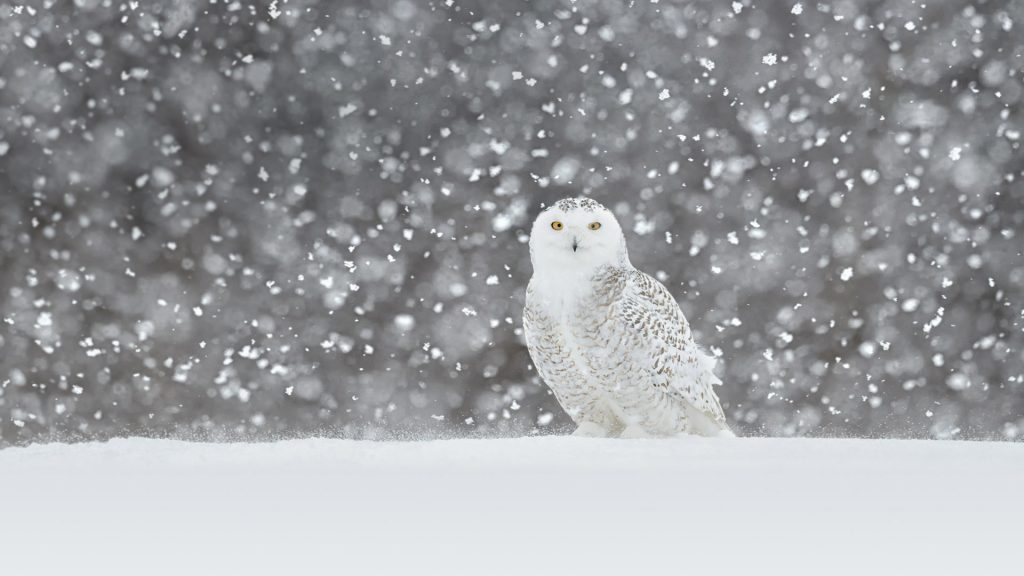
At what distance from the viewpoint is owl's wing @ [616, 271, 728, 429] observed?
1.53 metres

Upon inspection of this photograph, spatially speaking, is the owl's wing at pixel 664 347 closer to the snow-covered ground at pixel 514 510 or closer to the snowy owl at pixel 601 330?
the snowy owl at pixel 601 330

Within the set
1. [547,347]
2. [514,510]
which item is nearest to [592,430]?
[547,347]

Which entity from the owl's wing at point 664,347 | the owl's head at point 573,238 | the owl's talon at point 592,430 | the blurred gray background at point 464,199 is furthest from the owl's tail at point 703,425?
the blurred gray background at point 464,199

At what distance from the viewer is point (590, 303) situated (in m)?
1.50

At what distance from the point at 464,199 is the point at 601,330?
81 centimetres

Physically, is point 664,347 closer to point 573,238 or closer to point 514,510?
point 573,238

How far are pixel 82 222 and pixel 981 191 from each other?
2039 millimetres

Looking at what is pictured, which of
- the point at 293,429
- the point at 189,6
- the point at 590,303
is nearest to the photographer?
the point at 590,303

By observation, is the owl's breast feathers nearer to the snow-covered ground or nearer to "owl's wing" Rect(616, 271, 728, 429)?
"owl's wing" Rect(616, 271, 728, 429)

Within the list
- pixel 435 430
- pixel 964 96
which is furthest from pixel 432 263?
pixel 964 96

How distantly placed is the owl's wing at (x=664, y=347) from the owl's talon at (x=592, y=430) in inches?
5.3

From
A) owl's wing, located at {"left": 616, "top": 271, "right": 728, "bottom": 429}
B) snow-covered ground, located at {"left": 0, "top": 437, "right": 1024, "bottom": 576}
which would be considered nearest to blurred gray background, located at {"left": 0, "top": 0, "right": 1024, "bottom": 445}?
owl's wing, located at {"left": 616, "top": 271, "right": 728, "bottom": 429}

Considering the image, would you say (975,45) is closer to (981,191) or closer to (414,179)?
(981,191)

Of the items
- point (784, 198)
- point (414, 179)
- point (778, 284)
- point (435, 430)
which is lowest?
point (435, 430)
